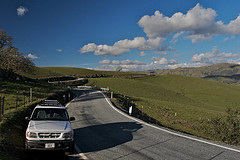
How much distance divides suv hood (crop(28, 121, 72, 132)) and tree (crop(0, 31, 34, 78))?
28841mm

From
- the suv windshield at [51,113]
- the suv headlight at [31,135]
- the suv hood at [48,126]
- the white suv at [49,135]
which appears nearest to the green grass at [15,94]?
the suv windshield at [51,113]

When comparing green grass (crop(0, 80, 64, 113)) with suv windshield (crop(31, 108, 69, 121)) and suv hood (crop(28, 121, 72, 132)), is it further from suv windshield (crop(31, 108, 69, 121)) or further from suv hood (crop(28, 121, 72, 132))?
suv hood (crop(28, 121, 72, 132))

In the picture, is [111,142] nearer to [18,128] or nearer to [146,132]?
[146,132]

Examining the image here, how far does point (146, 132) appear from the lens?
959 centimetres

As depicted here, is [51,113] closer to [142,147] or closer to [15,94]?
[142,147]

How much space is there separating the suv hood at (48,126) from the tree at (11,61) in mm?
28841

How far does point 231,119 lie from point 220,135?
162cm

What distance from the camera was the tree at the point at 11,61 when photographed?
31280 millimetres

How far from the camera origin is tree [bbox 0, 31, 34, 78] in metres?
31.3

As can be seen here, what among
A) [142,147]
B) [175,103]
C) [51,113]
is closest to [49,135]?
[51,113]

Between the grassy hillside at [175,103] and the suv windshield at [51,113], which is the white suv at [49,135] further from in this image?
the grassy hillside at [175,103]

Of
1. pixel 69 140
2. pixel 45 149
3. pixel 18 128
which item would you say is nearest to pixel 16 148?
pixel 45 149

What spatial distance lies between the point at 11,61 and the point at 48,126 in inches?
1192

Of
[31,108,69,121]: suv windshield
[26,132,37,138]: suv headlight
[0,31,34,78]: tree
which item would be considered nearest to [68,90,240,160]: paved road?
[31,108,69,121]: suv windshield
